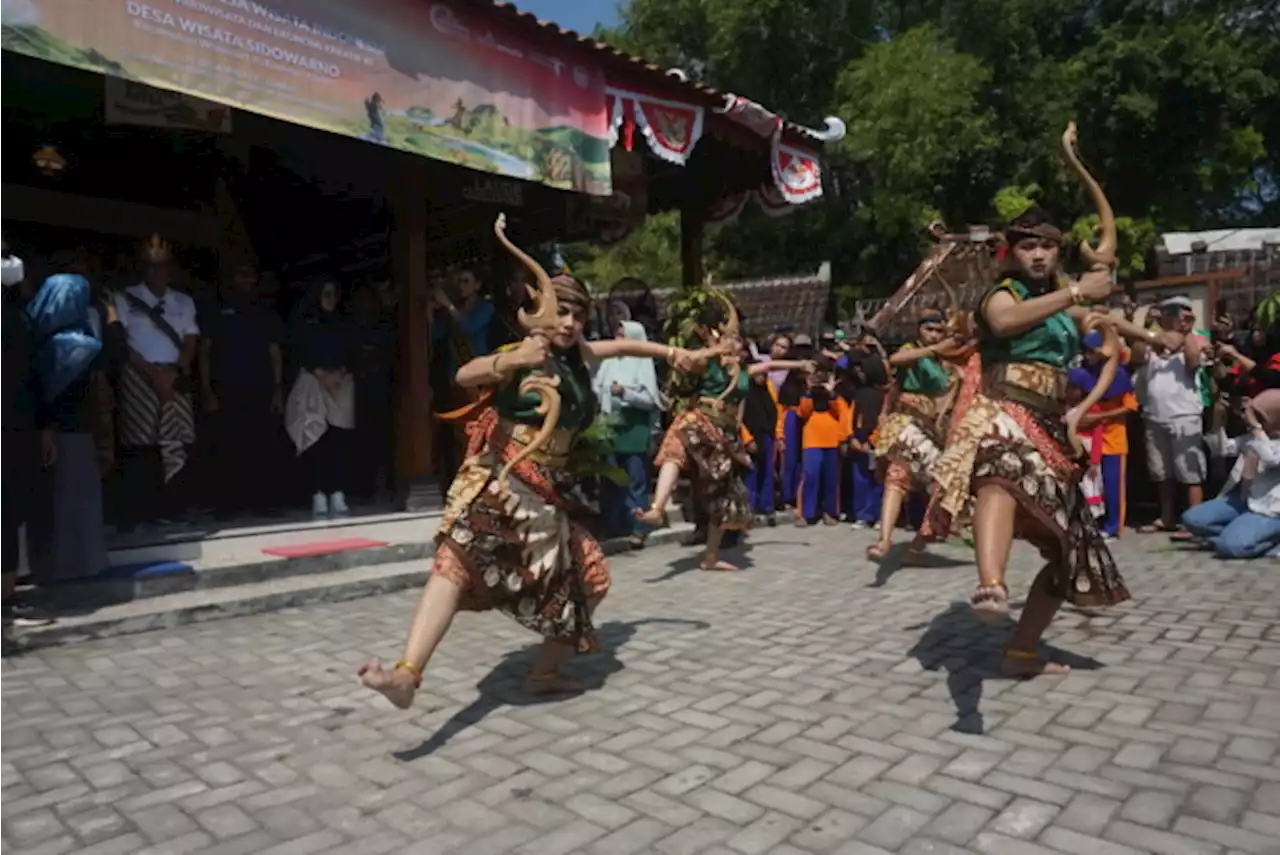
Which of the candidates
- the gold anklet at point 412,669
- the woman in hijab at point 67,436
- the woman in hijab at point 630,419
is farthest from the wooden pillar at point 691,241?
the gold anklet at point 412,669

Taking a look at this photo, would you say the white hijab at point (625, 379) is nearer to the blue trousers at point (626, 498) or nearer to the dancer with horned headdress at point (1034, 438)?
the blue trousers at point (626, 498)

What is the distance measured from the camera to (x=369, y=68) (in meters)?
6.58

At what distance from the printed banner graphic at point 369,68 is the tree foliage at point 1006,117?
1449cm

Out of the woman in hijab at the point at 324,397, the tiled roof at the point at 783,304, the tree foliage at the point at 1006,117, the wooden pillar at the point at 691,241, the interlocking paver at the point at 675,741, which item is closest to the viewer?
the interlocking paver at the point at 675,741

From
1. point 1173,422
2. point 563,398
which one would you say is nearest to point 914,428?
point 1173,422

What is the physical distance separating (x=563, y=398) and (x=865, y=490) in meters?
6.04

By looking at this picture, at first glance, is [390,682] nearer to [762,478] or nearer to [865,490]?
[762,478]

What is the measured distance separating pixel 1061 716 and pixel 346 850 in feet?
8.69

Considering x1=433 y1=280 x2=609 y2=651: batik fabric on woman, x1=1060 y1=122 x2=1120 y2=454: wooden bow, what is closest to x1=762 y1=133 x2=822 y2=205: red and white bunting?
x1=1060 y1=122 x2=1120 y2=454: wooden bow

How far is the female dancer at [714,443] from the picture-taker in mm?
6934

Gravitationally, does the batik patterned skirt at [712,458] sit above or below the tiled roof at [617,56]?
below

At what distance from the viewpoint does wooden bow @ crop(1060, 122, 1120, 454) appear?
379cm

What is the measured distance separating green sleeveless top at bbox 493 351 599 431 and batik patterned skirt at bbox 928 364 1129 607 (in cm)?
154

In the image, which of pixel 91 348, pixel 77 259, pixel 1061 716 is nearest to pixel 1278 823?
pixel 1061 716
